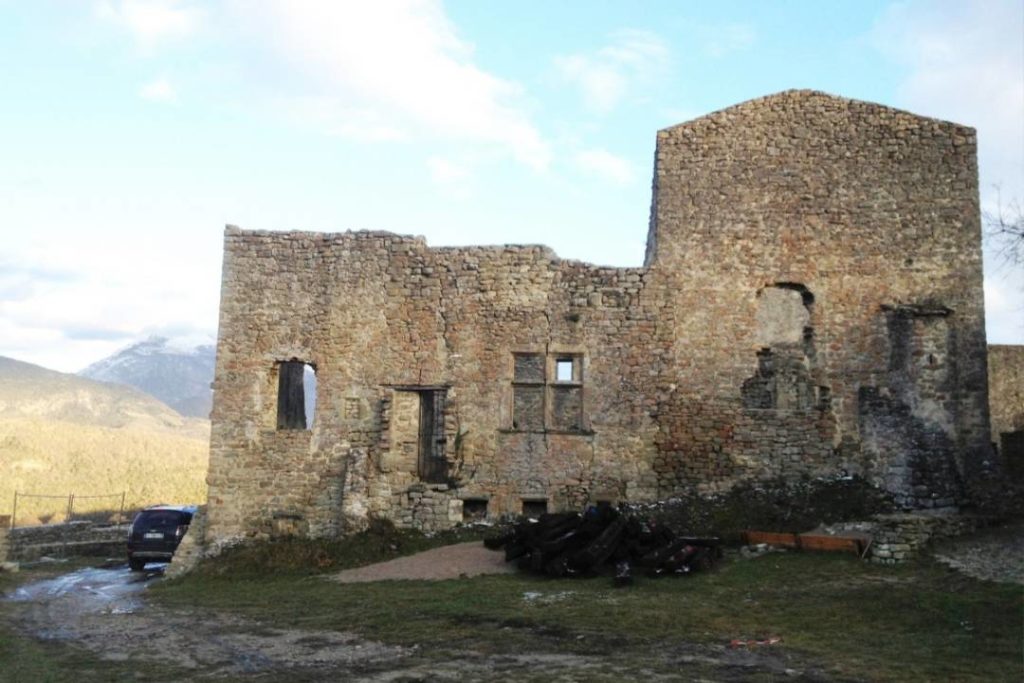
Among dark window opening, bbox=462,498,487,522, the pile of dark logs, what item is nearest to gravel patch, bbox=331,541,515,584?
the pile of dark logs

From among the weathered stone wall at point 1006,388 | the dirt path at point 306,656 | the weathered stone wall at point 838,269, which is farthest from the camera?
the weathered stone wall at point 1006,388

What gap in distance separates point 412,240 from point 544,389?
13.0ft

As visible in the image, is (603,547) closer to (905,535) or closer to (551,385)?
(905,535)

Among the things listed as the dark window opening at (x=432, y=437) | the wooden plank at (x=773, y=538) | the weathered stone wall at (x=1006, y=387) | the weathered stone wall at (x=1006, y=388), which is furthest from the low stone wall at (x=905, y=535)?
the weathered stone wall at (x=1006, y=387)

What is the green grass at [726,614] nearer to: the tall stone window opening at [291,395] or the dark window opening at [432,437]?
the dark window opening at [432,437]

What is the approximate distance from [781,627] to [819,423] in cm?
826

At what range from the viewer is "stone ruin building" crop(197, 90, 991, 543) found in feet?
55.0

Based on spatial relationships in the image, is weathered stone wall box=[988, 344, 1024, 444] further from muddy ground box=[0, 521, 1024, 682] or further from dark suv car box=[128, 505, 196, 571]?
dark suv car box=[128, 505, 196, 571]

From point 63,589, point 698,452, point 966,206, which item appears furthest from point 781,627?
point 63,589

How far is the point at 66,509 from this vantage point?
3306 cm

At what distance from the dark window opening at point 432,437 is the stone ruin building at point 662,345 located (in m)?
0.04

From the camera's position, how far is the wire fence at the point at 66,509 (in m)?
28.7

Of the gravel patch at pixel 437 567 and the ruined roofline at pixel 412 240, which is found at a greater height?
the ruined roofline at pixel 412 240

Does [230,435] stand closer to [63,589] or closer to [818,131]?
[63,589]
